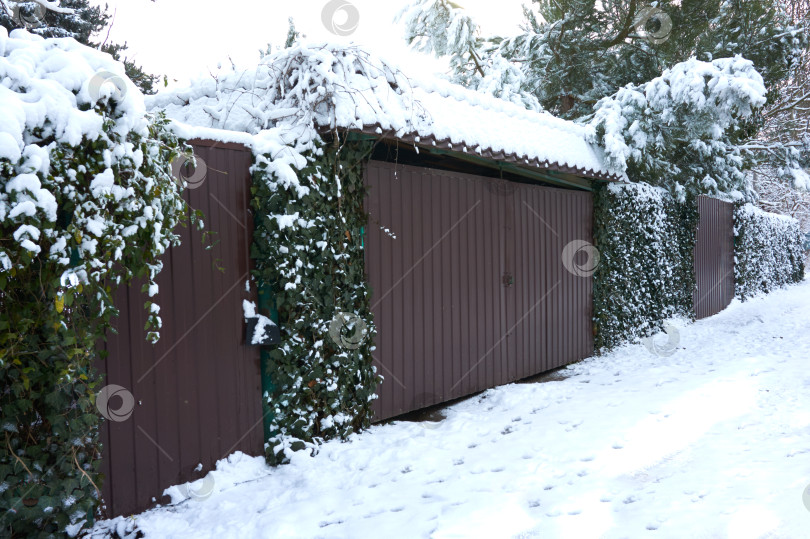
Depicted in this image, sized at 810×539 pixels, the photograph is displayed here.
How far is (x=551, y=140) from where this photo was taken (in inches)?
266

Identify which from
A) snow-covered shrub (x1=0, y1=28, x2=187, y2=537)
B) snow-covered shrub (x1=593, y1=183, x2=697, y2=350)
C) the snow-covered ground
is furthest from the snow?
snow-covered shrub (x1=593, y1=183, x2=697, y2=350)

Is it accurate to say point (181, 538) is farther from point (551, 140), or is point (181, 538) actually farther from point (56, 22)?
point (56, 22)

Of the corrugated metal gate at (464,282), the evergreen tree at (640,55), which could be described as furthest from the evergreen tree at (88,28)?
the corrugated metal gate at (464,282)

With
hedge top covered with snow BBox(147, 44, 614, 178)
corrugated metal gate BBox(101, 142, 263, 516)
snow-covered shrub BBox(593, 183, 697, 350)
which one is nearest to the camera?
corrugated metal gate BBox(101, 142, 263, 516)

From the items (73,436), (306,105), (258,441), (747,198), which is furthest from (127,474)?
(747,198)

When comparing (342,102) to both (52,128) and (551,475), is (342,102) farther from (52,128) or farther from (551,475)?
(551,475)

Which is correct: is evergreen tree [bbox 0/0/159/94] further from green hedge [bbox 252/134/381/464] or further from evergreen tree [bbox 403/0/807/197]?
green hedge [bbox 252/134/381/464]

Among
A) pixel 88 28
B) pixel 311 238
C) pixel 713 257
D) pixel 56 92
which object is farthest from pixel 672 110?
pixel 88 28

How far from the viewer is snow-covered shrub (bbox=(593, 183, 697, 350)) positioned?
808cm

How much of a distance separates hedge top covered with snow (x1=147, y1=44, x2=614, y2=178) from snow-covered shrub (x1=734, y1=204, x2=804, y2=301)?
10764 mm

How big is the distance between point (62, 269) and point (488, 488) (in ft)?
8.53

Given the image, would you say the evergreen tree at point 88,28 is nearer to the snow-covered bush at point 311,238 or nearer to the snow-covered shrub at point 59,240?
the snow-covered bush at point 311,238

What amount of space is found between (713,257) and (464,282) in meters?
8.98

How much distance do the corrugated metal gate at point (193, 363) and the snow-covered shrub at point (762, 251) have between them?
13.4 metres
